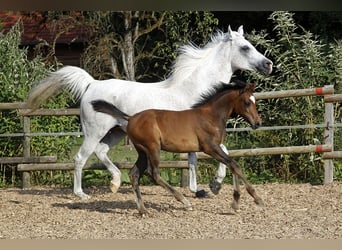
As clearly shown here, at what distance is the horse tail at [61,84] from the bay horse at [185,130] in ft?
5.68

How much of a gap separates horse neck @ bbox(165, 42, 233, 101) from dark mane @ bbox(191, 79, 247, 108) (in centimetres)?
62

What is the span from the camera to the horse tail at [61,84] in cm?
759

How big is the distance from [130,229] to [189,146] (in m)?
1.08

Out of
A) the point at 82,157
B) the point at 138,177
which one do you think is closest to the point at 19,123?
the point at 82,157

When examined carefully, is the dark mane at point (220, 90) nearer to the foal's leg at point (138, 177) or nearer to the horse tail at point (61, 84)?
the foal's leg at point (138, 177)

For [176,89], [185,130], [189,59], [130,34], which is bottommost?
[185,130]

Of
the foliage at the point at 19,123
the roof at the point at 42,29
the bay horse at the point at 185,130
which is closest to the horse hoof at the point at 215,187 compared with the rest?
the bay horse at the point at 185,130

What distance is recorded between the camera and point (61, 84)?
25.1 feet

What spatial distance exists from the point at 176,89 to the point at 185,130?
115 cm

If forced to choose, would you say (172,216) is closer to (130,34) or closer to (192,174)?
(192,174)

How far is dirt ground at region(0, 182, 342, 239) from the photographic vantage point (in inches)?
203

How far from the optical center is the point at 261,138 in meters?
8.89

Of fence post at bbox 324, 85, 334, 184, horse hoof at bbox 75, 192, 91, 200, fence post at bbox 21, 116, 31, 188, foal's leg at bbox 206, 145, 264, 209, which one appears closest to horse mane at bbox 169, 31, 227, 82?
foal's leg at bbox 206, 145, 264, 209

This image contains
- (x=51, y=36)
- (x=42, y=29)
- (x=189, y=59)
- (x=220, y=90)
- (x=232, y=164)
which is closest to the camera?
(x=232, y=164)
